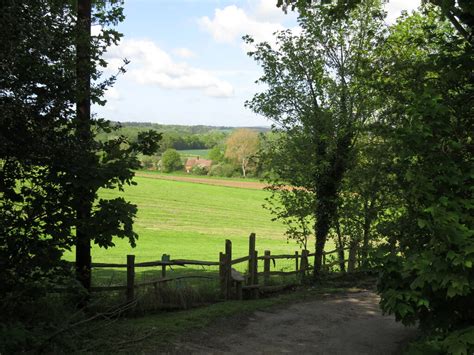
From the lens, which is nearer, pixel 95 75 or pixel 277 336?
pixel 95 75

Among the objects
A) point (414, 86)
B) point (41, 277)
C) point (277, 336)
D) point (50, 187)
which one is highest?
point (414, 86)

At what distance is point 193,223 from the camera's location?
4516cm

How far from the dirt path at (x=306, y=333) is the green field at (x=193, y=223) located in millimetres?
15657

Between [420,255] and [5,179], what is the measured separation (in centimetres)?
595

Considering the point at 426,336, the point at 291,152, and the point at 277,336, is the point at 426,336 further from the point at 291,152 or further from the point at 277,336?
the point at 291,152

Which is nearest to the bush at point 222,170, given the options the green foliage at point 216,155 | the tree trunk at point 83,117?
the green foliage at point 216,155

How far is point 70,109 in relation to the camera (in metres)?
7.73

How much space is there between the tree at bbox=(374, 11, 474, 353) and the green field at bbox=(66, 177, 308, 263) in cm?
2122

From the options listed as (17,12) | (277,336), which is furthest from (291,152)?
(17,12)

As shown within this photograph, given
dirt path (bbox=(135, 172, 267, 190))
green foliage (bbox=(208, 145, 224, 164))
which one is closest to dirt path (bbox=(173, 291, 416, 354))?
dirt path (bbox=(135, 172, 267, 190))

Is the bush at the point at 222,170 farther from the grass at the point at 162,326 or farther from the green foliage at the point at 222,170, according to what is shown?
the grass at the point at 162,326

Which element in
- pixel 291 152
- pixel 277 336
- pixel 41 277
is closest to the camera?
pixel 41 277

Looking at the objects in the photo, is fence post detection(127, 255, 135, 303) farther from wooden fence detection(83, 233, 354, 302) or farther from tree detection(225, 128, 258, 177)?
tree detection(225, 128, 258, 177)

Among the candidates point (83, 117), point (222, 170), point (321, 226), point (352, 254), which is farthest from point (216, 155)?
point (83, 117)
